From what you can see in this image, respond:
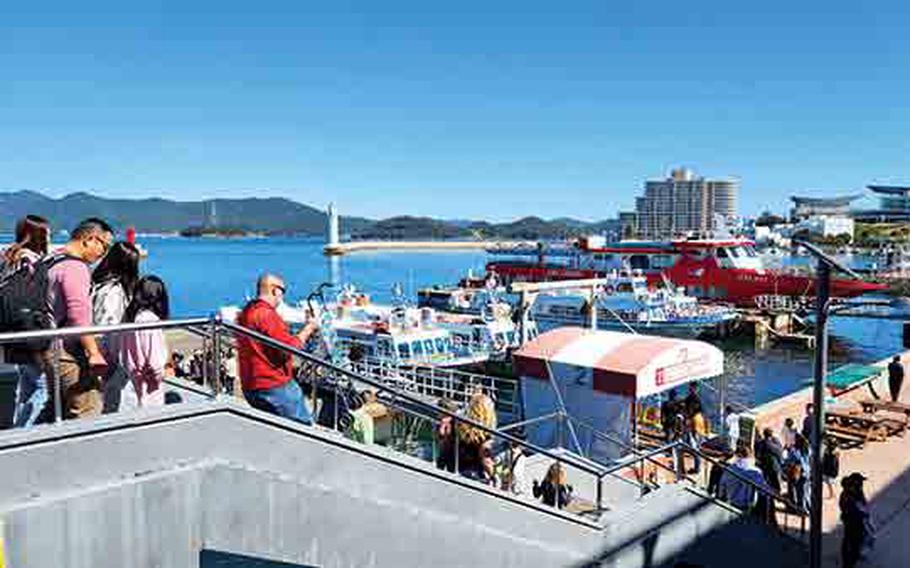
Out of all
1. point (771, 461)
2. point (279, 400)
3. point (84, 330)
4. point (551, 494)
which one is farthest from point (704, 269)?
point (84, 330)

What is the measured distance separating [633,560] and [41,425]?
20.3 feet

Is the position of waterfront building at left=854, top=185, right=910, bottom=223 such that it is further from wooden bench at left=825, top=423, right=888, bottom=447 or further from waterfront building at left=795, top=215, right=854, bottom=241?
wooden bench at left=825, top=423, right=888, bottom=447

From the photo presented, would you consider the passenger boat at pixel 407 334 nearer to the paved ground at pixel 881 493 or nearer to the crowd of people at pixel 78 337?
the paved ground at pixel 881 493

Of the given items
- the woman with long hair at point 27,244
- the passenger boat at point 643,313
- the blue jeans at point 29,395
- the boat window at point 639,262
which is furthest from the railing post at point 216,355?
the boat window at point 639,262

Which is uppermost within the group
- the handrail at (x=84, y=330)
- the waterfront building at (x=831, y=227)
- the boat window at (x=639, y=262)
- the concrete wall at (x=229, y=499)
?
the waterfront building at (x=831, y=227)

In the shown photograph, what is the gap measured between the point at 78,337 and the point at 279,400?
5.15 feet

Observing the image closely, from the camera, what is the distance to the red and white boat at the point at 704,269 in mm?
49406

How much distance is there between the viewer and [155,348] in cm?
471

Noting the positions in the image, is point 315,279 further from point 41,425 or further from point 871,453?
point 41,425

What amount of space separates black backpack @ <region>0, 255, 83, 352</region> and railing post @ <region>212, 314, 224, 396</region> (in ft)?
3.19

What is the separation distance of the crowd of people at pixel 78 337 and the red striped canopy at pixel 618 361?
9313 millimetres

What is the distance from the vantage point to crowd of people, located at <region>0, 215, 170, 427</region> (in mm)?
4281

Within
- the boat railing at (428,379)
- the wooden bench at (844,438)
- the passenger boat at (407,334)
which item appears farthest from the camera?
the passenger boat at (407,334)

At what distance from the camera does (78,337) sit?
4.18 m
